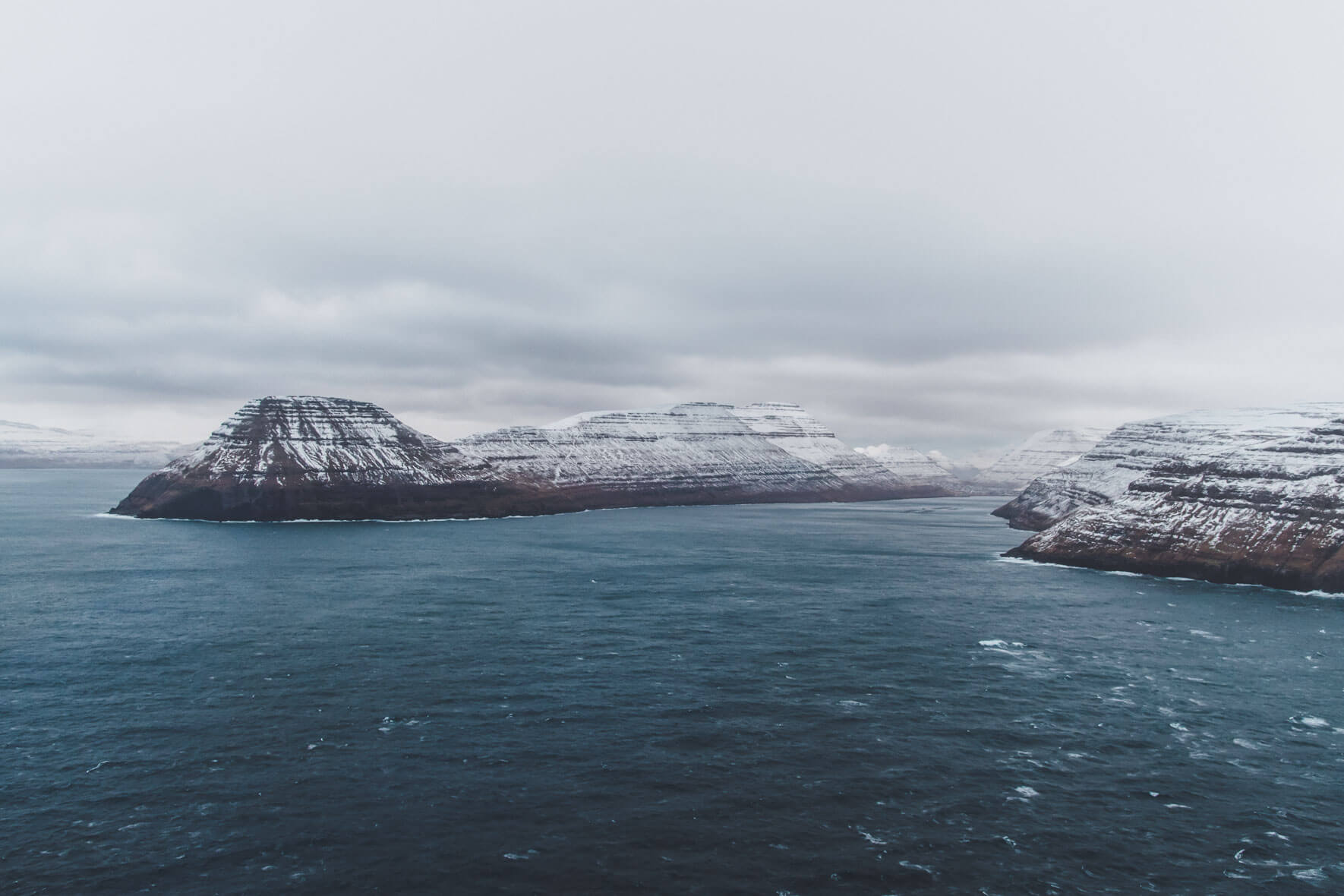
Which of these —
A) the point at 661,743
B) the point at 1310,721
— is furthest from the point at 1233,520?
the point at 661,743

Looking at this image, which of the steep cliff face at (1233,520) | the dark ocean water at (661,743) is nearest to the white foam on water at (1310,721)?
the dark ocean water at (661,743)

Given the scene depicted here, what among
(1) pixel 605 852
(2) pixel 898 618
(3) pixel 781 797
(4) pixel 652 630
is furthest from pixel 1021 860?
(2) pixel 898 618

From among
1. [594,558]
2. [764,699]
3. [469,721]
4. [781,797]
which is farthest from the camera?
[594,558]

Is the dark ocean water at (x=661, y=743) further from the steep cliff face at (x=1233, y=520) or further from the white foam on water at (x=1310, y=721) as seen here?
the steep cliff face at (x=1233, y=520)

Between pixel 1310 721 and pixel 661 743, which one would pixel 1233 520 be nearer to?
pixel 1310 721

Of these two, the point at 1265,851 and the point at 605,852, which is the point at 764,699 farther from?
the point at 1265,851
